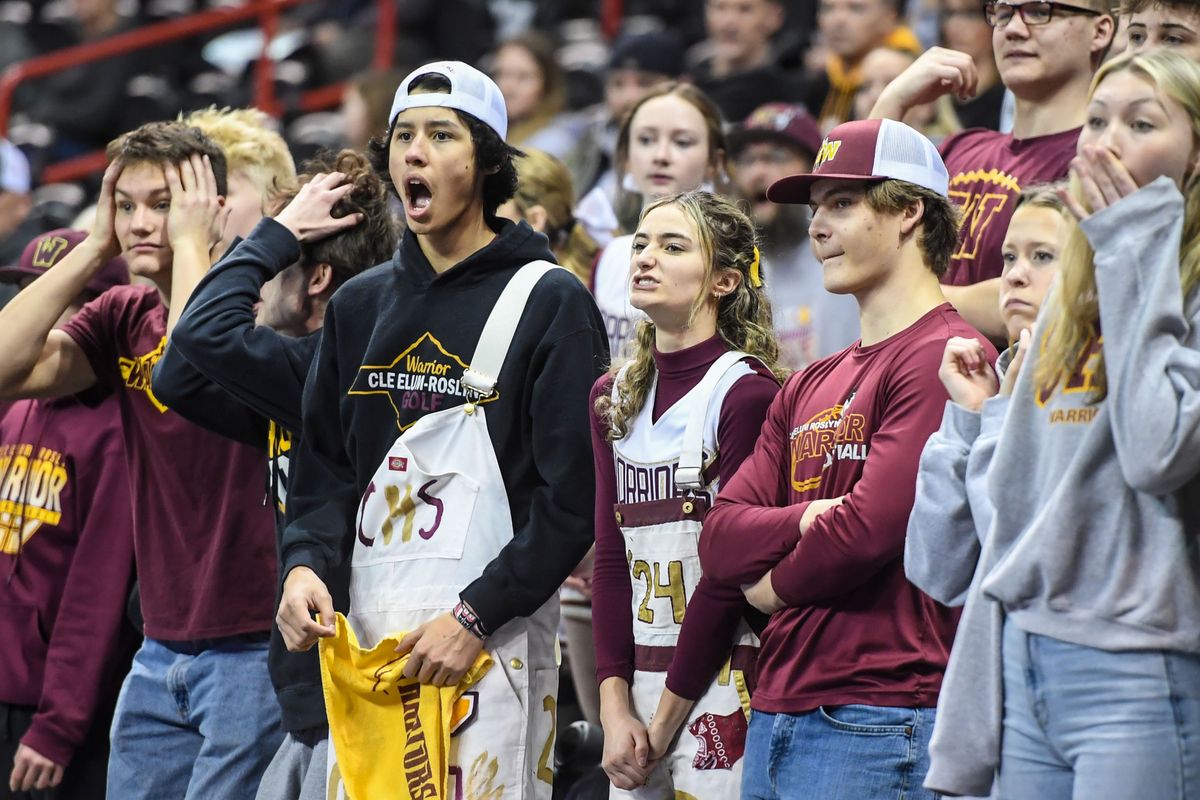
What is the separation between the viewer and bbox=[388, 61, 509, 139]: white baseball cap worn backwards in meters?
4.27

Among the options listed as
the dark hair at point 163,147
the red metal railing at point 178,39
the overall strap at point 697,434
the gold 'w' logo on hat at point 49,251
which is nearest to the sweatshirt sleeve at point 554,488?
the overall strap at point 697,434

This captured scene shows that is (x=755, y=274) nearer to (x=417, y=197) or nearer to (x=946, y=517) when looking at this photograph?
(x=417, y=197)

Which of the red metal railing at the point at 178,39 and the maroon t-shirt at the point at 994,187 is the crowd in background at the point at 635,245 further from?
the red metal railing at the point at 178,39

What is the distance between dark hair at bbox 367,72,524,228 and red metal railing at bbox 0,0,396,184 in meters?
6.85

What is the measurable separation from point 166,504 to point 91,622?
0.63 metres

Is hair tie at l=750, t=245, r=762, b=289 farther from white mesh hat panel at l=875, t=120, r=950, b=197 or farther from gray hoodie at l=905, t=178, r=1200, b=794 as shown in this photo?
gray hoodie at l=905, t=178, r=1200, b=794

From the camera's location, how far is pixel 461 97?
4.27 m

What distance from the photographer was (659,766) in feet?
12.7

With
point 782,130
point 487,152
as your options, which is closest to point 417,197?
point 487,152

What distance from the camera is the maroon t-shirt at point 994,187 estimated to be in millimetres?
4543

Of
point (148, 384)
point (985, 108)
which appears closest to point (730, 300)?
point (148, 384)

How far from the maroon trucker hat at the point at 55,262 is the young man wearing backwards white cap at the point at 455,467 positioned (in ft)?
5.34

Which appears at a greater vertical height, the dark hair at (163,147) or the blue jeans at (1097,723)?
the dark hair at (163,147)

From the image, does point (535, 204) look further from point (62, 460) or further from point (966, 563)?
point (966, 563)
